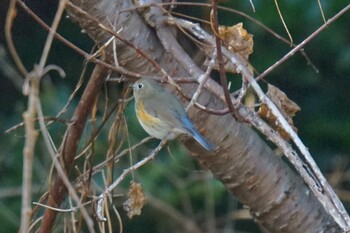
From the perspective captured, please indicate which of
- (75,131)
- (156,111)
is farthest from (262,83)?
(75,131)

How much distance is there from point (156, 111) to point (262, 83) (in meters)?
0.89

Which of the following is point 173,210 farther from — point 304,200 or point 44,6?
point 304,200

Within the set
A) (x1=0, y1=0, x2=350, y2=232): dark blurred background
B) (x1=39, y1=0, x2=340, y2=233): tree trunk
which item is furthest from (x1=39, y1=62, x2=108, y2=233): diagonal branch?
(x1=0, y1=0, x2=350, y2=232): dark blurred background

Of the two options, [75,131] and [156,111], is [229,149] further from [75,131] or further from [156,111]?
[156,111]

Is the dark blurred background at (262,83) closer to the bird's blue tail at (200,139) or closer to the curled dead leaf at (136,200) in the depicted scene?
the curled dead leaf at (136,200)

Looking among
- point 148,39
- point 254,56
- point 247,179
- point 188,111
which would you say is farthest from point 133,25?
point 254,56

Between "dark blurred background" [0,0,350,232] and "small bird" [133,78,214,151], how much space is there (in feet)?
1.67

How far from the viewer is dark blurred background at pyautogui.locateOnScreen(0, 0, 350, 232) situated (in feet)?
13.6

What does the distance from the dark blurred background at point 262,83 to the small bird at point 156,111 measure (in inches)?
20.0

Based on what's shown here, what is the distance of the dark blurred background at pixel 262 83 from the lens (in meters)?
4.16

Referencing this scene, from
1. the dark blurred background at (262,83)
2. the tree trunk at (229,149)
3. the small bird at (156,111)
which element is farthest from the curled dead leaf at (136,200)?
the dark blurred background at (262,83)

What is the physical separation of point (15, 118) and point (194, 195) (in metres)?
0.81

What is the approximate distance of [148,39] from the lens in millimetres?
2494

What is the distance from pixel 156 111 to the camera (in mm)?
3512
